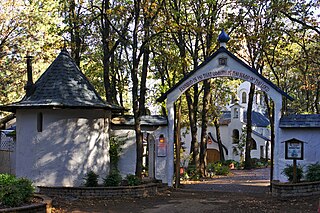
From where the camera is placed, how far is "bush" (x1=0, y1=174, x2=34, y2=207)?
10.8m

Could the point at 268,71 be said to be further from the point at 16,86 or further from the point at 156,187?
the point at 156,187

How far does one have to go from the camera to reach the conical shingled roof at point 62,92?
1625 centimetres

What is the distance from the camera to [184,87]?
63.9 ft

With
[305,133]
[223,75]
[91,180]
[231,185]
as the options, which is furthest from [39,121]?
[305,133]

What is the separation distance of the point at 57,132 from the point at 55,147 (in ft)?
1.72

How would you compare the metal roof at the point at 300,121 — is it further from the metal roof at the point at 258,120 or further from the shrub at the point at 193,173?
the metal roof at the point at 258,120

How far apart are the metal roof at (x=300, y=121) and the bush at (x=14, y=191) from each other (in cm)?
1039

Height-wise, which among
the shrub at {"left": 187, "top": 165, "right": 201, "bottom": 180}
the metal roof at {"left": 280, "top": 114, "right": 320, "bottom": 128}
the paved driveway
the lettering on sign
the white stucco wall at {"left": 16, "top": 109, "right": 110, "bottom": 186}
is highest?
the lettering on sign

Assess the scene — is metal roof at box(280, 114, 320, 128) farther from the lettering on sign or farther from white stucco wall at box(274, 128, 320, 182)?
the lettering on sign

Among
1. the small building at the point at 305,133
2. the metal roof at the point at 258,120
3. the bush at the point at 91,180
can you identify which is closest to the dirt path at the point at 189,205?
the bush at the point at 91,180

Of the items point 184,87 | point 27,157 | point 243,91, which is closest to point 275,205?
point 184,87

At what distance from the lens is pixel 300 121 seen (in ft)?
59.5

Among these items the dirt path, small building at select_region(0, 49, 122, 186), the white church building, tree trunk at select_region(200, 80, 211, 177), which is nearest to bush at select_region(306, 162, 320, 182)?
the dirt path

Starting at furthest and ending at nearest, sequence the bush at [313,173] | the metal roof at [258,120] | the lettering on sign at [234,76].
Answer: the metal roof at [258,120] → the lettering on sign at [234,76] → the bush at [313,173]
